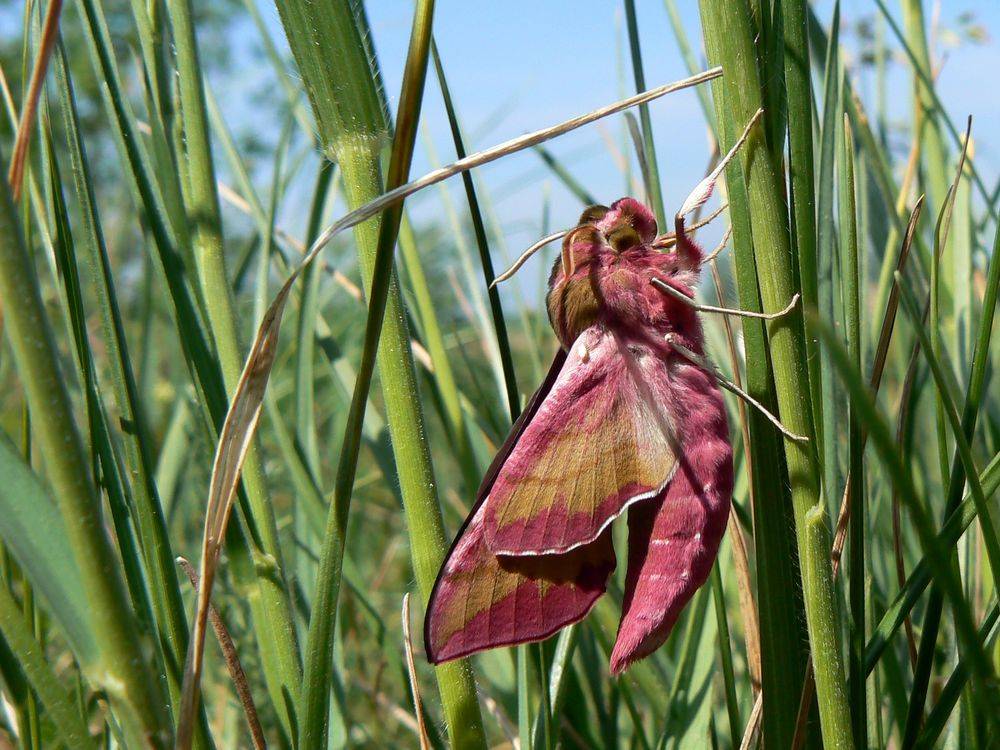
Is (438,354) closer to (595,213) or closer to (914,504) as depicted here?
(595,213)

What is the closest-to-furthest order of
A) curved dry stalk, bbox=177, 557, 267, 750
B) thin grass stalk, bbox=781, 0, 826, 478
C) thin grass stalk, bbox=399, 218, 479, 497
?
thin grass stalk, bbox=781, 0, 826, 478, curved dry stalk, bbox=177, 557, 267, 750, thin grass stalk, bbox=399, 218, 479, 497

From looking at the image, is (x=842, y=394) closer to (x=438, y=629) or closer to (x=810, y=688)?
(x=810, y=688)

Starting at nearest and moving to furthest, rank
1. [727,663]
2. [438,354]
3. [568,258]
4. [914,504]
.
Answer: [914,504], [727,663], [568,258], [438,354]

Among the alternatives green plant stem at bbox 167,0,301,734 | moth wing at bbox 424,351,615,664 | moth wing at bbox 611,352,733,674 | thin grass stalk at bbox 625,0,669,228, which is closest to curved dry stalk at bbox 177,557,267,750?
green plant stem at bbox 167,0,301,734

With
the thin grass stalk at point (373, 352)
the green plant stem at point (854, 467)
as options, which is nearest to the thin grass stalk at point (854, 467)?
the green plant stem at point (854, 467)

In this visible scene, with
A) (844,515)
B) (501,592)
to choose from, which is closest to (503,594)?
(501,592)

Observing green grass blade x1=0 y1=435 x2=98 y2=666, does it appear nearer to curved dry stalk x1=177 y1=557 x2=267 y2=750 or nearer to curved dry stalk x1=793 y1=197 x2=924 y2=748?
curved dry stalk x1=177 y1=557 x2=267 y2=750

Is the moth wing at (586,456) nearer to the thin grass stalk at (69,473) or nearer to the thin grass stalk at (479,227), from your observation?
the thin grass stalk at (479,227)
